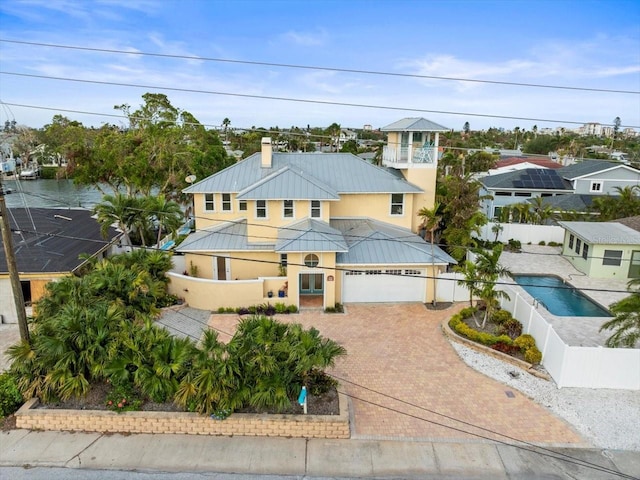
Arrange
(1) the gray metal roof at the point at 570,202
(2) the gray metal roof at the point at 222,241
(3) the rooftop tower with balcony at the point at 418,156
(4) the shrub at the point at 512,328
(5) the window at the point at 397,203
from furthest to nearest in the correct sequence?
(1) the gray metal roof at the point at 570,202, (5) the window at the point at 397,203, (3) the rooftop tower with balcony at the point at 418,156, (2) the gray metal roof at the point at 222,241, (4) the shrub at the point at 512,328

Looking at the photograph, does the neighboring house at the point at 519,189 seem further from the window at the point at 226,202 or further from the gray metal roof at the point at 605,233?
the window at the point at 226,202

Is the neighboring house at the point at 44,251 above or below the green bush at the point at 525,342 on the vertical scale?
above

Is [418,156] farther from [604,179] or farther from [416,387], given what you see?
[604,179]

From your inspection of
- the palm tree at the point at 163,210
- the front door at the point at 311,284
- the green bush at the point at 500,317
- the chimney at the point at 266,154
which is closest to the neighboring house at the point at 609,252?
the green bush at the point at 500,317

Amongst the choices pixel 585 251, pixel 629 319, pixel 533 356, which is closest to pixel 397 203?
pixel 585 251

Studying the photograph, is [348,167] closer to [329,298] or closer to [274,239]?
[274,239]

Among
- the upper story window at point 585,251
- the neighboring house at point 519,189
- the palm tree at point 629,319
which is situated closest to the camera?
the palm tree at point 629,319

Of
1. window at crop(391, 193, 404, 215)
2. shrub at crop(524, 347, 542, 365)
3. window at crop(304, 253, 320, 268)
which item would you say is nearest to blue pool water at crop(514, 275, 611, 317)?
shrub at crop(524, 347, 542, 365)
